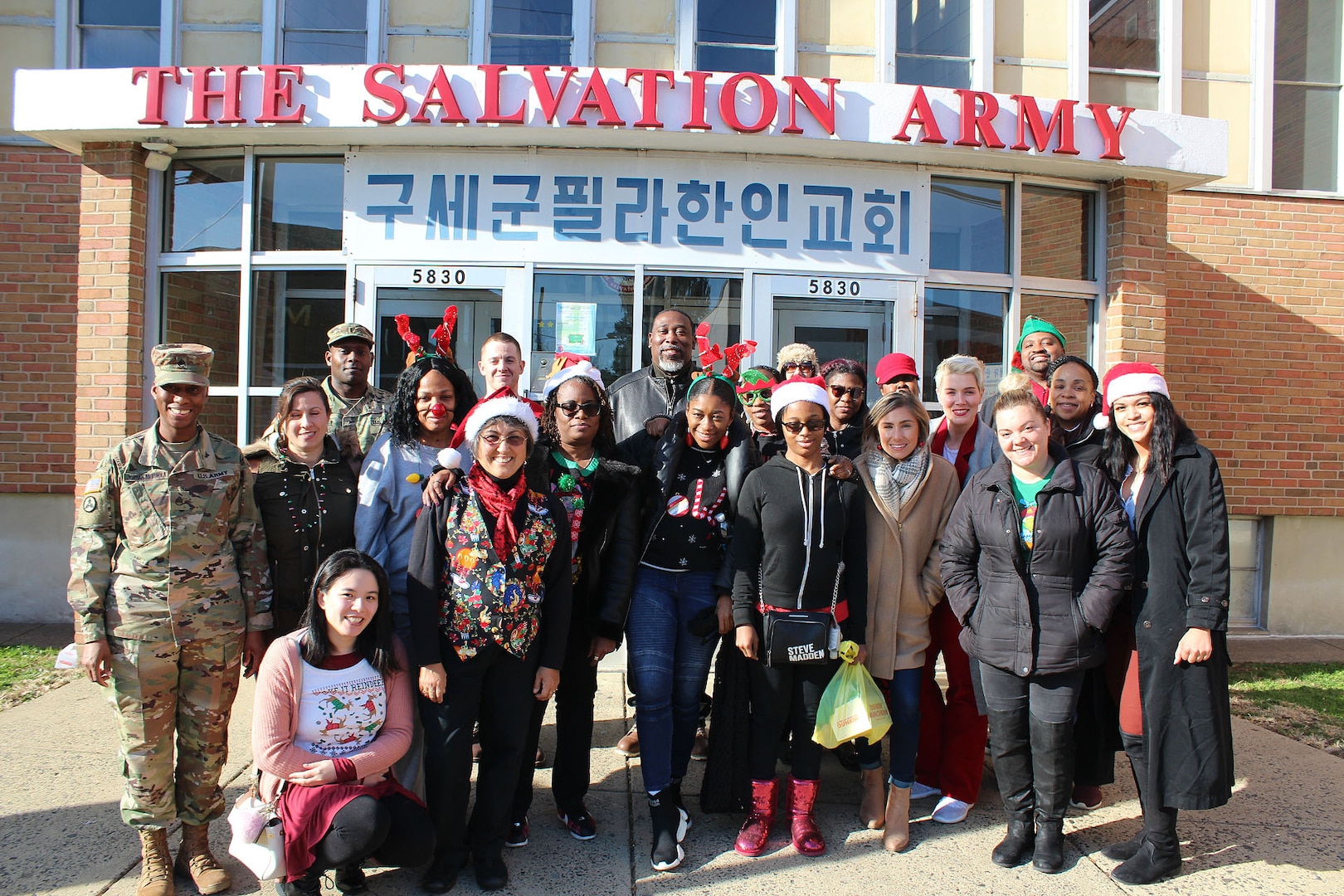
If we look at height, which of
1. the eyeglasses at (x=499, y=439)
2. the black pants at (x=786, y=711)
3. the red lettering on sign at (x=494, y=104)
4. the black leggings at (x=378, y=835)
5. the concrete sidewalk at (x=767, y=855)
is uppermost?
the red lettering on sign at (x=494, y=104)

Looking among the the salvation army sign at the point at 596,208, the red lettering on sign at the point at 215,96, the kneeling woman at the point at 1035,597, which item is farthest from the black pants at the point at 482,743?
the red lettering on sign at the point at 215,96

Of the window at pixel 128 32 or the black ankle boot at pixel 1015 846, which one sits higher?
the window at pixel 128 32

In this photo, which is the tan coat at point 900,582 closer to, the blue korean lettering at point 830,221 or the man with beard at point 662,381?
the man with beard at point 662,381

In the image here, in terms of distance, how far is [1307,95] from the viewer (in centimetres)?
760

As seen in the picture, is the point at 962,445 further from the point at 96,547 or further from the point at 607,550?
the point at 96,547

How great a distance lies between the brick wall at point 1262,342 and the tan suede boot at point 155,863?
25.2 feet

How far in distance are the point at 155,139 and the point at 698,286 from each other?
12.9 feet

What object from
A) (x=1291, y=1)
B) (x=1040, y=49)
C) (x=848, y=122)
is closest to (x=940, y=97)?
(x=848, y=122)

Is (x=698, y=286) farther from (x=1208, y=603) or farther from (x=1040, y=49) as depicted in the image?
(x=1208, y=603)

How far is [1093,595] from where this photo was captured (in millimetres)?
3064

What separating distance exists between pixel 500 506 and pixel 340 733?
934mm

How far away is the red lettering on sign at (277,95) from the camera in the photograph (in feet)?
18.3

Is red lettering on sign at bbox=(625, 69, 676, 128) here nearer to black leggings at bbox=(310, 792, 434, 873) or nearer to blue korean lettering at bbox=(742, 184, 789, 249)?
blue korean lettering at bbox=(742, 184, 789, 249)

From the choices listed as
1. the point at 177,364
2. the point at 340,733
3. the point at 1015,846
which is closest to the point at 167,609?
the point at 340,733
